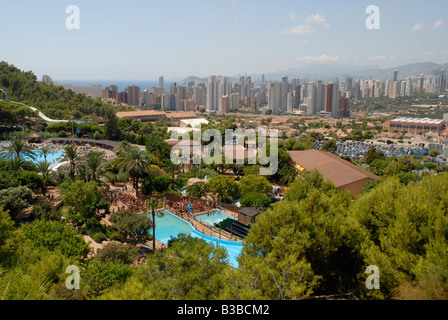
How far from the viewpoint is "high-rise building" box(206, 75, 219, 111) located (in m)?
100

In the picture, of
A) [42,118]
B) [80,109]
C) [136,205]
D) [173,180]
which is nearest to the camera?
[136,205]

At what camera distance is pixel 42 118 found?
40.3m

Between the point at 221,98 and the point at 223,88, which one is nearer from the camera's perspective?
the point at 221,98

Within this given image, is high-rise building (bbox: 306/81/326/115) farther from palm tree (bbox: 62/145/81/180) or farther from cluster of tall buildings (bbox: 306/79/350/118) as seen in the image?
palm tree (bbox: 62/145/81/180)

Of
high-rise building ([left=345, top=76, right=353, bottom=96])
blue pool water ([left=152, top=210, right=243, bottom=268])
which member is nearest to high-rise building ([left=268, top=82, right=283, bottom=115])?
high-rise building ([left=345, top=76, right=353, bottom=96])

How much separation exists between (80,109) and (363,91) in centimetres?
12378

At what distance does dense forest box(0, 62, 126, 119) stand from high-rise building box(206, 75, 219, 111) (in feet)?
169

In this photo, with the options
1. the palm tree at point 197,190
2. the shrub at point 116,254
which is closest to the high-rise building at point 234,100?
the palm tree at point 197,190

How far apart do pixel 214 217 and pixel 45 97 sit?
42.1m

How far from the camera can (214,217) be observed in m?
16.7

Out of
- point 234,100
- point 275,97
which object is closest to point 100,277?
point 275,97

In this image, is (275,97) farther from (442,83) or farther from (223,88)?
(442,83)
